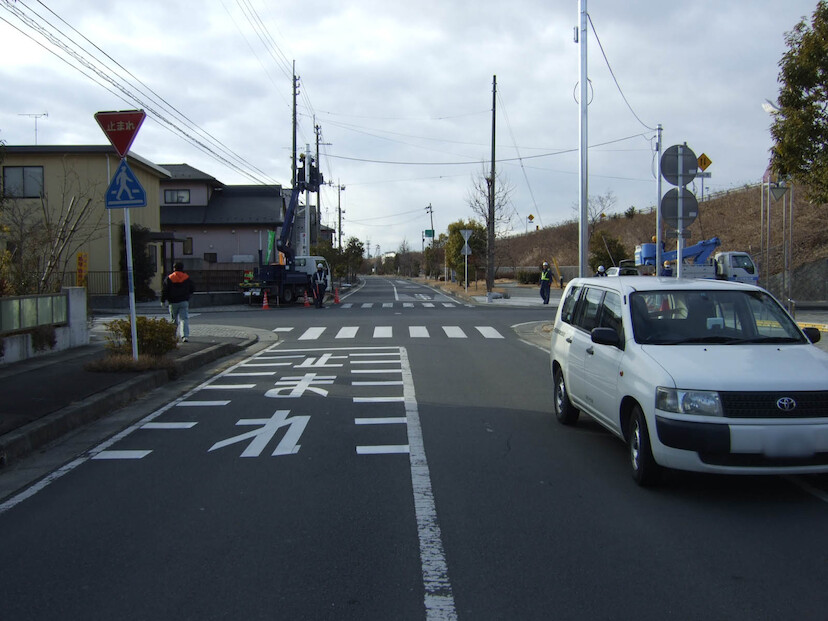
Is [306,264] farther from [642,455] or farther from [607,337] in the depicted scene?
[642,455]

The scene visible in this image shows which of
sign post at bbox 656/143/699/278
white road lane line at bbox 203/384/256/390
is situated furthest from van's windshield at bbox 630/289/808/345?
white road lane line at bbox 203/384/256/390

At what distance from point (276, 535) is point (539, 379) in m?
7.21

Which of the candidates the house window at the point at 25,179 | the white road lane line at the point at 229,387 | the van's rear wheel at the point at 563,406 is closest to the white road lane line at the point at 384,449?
the van's rear wheel at the point at 563,406

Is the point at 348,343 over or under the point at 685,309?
under

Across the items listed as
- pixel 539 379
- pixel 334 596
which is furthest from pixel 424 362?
pixel 334 596

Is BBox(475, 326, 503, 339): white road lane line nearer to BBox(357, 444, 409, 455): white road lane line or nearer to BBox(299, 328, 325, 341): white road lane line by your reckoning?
BBox(299, 328, 325, 341): white road lane line

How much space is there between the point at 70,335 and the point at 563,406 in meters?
10.3

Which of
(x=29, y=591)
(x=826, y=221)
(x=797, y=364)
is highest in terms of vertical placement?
(x=826, y=221)

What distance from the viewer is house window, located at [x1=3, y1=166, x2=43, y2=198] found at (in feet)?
95.9

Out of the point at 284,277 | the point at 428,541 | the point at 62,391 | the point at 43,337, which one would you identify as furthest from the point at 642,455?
the point at 284,277

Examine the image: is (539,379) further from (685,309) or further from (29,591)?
(29,591)

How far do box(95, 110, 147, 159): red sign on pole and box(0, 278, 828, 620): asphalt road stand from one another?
438 cm

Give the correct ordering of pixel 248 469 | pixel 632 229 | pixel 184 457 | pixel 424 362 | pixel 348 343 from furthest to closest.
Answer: pixel 632 229, pixel 348 343, pixel 424 362, pixel 184 457, pixel 248 469

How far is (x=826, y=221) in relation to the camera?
3294 cm
